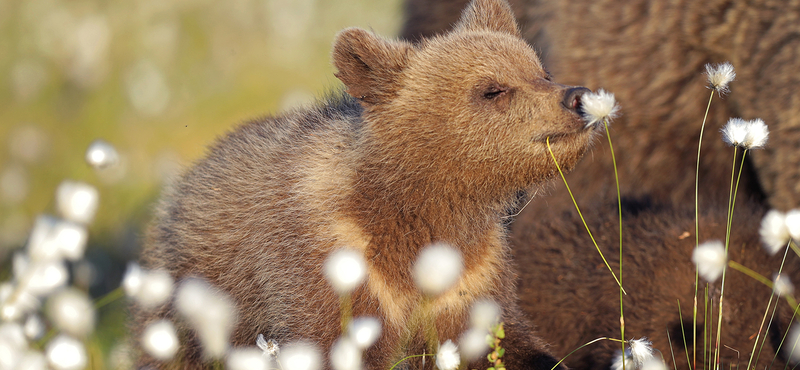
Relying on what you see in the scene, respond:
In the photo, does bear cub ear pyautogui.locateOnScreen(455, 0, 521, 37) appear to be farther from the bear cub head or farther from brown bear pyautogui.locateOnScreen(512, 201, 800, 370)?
brown bear pyautogui.locateOnScreen(512, 201, 800, 370)

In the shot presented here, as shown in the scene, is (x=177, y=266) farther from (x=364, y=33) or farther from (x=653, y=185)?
(x=653, y=185)

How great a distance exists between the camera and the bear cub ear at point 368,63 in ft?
9.95

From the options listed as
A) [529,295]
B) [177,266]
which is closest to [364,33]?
[177,266]

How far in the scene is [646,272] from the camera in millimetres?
4156

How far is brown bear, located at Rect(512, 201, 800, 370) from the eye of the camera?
390cm

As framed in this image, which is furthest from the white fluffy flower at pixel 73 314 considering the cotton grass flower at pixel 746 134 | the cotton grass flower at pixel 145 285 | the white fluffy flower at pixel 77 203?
the cotton grass flower at pixel 746 134

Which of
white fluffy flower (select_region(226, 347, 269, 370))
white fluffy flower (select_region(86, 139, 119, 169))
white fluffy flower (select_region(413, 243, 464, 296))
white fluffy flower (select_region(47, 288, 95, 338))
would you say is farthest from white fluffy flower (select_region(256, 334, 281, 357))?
white fluffy flower (select_region(86, 139, 119, 169))

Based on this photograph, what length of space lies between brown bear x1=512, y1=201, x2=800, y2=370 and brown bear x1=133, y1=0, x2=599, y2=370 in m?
0.81

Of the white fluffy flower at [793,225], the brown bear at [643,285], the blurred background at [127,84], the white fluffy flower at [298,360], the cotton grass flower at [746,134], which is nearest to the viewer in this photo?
the white fluffy flower at [298,360]

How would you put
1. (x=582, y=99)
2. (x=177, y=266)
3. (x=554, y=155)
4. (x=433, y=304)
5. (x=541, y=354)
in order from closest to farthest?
1. (x=582, y=99)
2. (x=554, y=155)
3. (x=433, y=304)
4. (x=541, y=354)
5. (x=177, y=266)

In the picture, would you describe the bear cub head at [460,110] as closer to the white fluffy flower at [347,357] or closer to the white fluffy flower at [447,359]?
the white fluffy flower at [447,359]

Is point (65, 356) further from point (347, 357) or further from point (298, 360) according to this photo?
point (347, 357)

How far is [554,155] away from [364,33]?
0.86 m

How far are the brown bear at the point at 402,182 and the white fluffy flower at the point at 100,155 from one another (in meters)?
0.62
